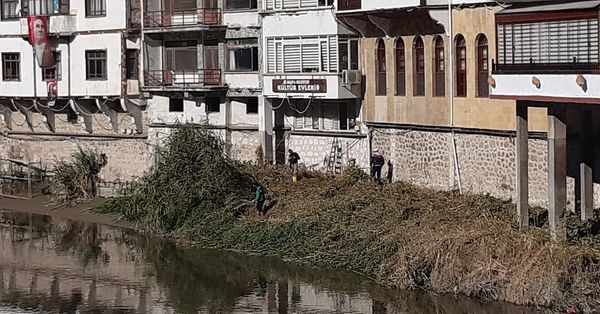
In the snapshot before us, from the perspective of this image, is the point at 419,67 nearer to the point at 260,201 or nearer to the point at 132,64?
the point at 260,201

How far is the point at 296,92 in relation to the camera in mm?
45312

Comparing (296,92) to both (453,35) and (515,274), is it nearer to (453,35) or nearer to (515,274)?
(453,35)

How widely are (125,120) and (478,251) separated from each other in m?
25.9

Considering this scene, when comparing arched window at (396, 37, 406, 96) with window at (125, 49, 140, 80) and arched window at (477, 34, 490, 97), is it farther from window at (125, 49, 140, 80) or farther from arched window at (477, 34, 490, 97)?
window at (125, 49, 140, 80)

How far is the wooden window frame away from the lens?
124ft

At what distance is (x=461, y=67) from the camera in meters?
38.2

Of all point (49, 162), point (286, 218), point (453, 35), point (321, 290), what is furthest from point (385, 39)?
point (49, 162)

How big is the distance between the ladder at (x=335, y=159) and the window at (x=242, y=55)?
516 centimetres

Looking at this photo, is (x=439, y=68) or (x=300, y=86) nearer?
(x=439, y=68)

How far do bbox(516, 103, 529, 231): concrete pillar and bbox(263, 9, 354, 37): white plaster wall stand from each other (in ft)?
41.5

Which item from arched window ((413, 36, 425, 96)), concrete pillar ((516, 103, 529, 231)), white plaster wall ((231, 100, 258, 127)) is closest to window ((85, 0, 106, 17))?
white plaster wall ((231, 100, 258, 127))

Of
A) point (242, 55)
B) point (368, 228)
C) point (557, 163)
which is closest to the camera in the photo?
point (557, 163)

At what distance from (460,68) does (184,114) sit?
1611 centimetres

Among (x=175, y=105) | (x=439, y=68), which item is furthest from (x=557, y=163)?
(x=175, y=105)
